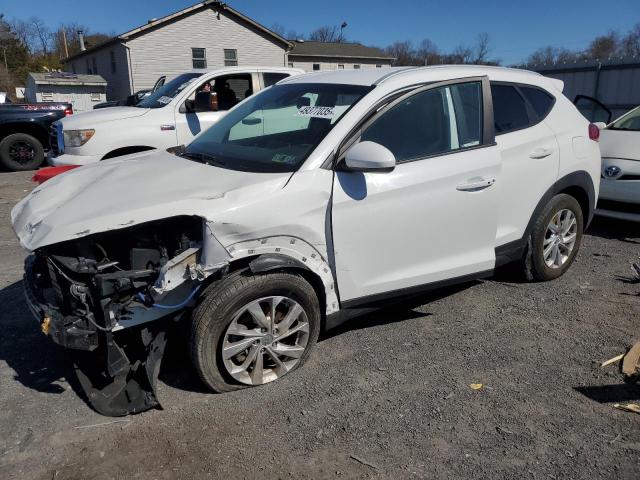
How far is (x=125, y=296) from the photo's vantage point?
2973mm

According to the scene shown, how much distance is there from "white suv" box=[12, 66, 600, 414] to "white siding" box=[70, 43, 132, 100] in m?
28.9

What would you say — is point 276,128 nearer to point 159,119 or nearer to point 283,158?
point 283,158

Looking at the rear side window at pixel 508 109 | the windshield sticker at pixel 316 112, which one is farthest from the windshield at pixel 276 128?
the rear side window at pixel 508 109

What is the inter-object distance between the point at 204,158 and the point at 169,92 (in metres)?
4.78

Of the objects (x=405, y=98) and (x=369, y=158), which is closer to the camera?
(x=369, y=158)

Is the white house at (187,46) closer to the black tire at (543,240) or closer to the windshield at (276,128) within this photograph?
the windshield at (276,128)

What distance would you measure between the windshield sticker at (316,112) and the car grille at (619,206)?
A: 4276mm

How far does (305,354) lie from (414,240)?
103cm


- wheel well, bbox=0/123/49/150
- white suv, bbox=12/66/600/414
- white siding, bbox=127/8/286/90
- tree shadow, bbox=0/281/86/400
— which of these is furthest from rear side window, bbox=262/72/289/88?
white siding, bbox=127/8/286/90

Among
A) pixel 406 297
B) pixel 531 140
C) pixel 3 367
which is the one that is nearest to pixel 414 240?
pixel 406 297

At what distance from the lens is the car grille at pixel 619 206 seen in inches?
238

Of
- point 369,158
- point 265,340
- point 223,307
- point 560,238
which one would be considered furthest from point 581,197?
point 223,307

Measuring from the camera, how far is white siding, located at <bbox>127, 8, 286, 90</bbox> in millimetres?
29703

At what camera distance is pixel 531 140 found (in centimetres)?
422
